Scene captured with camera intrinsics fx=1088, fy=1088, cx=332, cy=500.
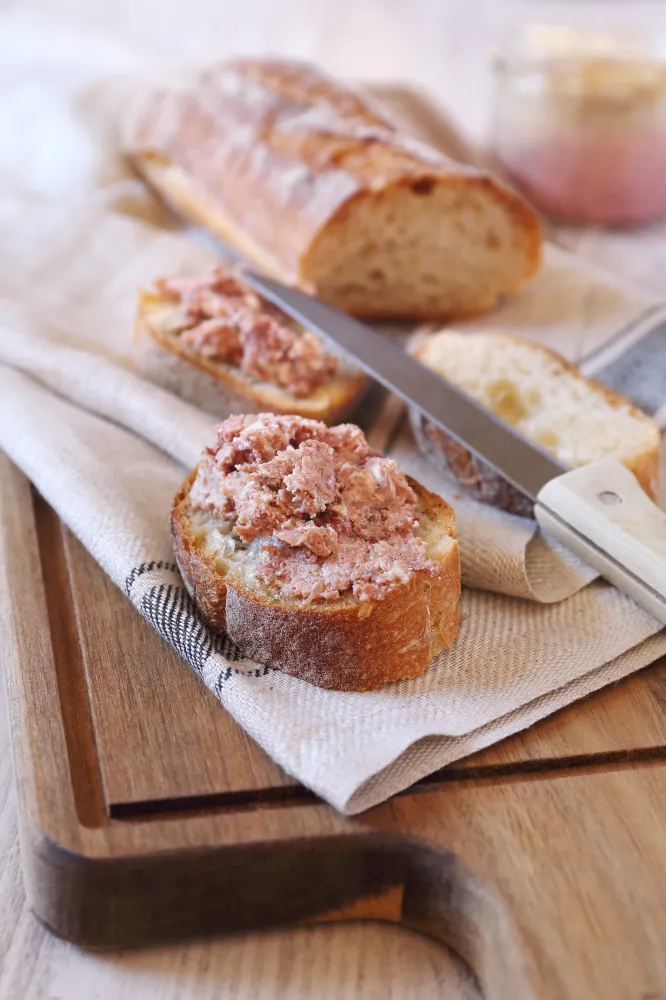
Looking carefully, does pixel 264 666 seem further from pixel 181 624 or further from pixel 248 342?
pixel 248 342

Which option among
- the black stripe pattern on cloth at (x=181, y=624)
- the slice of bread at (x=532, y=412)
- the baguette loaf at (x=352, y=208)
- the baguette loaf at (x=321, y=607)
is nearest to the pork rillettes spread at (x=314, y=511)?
the baguette loaf at (x=321, y=607)

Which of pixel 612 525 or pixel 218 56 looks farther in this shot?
pixel 218 56

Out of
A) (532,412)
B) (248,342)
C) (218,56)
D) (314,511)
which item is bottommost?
(218,56)

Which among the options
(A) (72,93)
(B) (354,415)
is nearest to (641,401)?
(B) (354,415)

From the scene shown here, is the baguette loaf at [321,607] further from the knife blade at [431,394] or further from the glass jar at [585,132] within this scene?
the glass jar at [585,132]

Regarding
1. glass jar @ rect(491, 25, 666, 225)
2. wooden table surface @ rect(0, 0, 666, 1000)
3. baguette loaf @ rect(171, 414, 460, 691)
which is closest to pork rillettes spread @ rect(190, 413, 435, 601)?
baguette loaf @ rect(171, 414, 460, 691)

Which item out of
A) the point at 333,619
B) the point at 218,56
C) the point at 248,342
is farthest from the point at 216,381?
the point at 218,56
